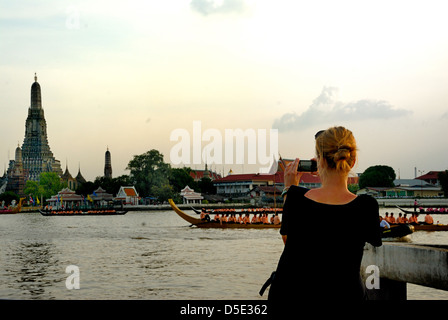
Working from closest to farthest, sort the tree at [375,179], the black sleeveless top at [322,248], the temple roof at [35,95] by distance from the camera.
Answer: the black sleeveless top at [322,248] → the tree at [375,179] → the temple roof at [35,95]

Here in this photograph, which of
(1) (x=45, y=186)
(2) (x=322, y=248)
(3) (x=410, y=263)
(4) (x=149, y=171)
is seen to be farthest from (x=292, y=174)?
(1) (x=45, y=186)

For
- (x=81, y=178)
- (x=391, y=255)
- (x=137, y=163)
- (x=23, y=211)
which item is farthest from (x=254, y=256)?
(x=81, y=178)

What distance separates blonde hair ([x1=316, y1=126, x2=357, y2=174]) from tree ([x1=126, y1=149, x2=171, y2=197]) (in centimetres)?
9751

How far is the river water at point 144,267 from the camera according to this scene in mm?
17672

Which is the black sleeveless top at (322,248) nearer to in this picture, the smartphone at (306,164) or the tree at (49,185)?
the smartphone at (306,164)

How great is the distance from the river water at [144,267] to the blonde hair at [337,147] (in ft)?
44.8

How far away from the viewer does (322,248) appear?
245 cm

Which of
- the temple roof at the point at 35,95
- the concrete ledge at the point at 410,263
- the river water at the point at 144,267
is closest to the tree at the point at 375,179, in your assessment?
the river water at the point at 144,267

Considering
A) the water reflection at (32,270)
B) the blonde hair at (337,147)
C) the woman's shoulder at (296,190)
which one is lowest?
the water reflection at (32,270)

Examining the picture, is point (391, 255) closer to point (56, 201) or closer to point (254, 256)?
point (254, 256)
